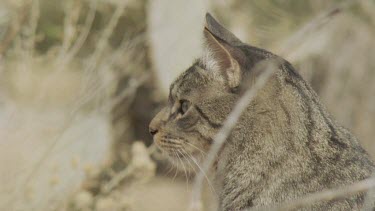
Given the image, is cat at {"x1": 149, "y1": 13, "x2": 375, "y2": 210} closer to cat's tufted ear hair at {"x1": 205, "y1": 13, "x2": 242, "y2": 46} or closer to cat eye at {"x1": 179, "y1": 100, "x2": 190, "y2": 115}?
cat eye at {"x1": 179, "y1": 100, "x2": 190, "y2": 115}

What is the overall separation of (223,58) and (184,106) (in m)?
0.30

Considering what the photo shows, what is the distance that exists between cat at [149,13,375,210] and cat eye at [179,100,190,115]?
13 mm

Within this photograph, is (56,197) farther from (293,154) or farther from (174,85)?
(293,154)

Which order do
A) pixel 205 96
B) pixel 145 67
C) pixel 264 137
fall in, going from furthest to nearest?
pixel 145 67
pixel 205 96
pixel 264 137

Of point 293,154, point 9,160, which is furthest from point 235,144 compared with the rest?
point 9,160

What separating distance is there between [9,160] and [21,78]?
1153 mm

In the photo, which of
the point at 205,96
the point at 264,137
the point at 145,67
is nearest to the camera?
the point at 264,137

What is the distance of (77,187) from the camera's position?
398 cm

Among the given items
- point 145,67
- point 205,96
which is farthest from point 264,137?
point 145,67

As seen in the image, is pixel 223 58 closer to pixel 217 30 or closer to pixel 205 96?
pixel 205 96

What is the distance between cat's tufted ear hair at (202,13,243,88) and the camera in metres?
2.86

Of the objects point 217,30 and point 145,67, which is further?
point 145,67

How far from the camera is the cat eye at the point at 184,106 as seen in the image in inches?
124

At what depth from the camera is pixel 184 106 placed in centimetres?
317
